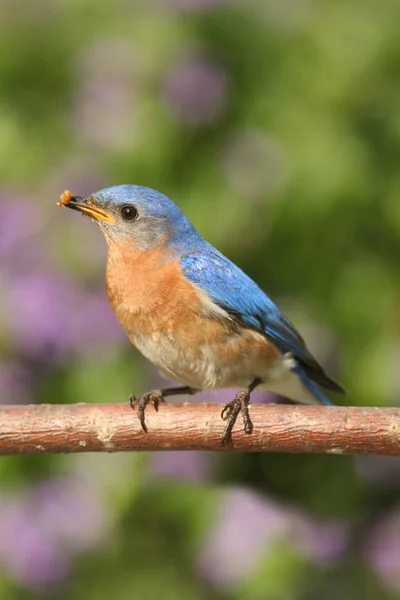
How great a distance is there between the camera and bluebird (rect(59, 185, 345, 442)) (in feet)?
9.17

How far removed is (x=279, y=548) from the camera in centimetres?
344

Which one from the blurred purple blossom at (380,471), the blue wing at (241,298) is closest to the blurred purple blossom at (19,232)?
the blue wing at (241,298)

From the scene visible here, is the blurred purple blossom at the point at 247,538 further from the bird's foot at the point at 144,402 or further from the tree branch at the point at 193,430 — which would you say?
the tree branch at the point at 193,430

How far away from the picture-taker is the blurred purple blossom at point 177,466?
11.5ft

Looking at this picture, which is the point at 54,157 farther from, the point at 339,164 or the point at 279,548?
the point at 279,548

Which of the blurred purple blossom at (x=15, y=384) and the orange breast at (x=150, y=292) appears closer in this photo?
the orange breast at (x=150, y=292)

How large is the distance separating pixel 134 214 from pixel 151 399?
56 cm

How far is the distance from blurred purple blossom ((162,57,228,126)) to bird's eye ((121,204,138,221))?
113cm

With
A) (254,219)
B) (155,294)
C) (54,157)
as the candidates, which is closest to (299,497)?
(254,219)

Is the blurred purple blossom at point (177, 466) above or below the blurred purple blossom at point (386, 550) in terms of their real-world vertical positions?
above

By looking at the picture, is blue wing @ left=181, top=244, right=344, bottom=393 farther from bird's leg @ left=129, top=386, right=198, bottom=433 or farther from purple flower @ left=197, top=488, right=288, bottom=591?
purple flower @ left=197, top=488, right=288, bottom=591

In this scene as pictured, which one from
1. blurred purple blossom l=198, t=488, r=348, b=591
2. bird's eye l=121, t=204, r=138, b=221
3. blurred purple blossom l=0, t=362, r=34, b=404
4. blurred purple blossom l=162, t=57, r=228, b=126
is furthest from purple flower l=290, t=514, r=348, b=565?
blurred purple blossom l=162, t=57, r=228, b=126

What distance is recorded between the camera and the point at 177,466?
3.50 metres

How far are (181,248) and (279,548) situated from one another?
4.11 feet
